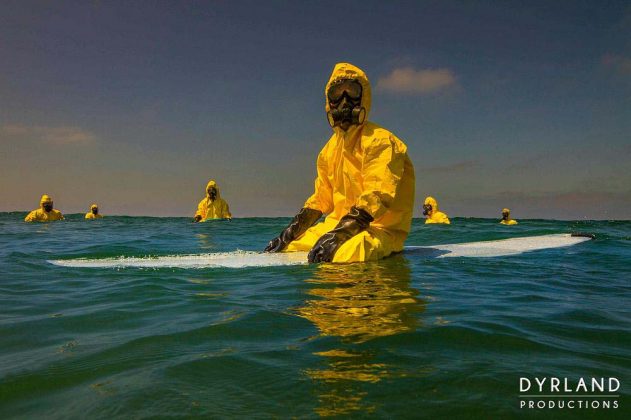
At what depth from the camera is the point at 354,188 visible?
658 cm

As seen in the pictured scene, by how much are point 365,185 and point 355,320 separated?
343 cm

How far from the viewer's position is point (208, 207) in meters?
20.4

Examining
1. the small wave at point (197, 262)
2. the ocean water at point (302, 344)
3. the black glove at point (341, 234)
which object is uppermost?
the black glove at point (341, 234)

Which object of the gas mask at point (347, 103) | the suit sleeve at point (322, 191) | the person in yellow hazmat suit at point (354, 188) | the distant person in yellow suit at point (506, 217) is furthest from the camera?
the distant person in yellow suit at point (506, 217)

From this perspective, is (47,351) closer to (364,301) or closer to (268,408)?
(268,408)

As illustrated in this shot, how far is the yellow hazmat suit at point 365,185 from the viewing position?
236 inches

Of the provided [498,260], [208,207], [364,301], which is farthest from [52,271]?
[208,207]

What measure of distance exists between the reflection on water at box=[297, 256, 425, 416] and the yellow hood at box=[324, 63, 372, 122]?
2.46 m

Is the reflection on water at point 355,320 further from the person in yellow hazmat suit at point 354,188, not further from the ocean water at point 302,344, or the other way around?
the person in yellow hazmat suit at point 354,188

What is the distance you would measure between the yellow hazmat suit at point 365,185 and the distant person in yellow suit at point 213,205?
1344 centimetres

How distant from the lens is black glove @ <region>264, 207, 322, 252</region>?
24.3ft

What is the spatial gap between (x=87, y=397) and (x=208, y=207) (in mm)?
19054

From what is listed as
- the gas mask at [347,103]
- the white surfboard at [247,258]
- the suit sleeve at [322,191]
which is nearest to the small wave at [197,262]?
the white surfboard at [247,258]

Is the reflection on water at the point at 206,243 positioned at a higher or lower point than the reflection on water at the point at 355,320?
higher
